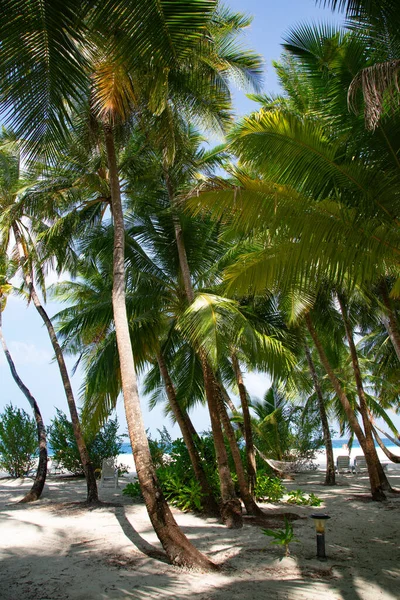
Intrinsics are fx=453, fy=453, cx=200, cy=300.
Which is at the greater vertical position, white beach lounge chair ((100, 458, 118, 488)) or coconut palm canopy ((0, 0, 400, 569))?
coconut palm canopy ((0, 0, 400, 569))

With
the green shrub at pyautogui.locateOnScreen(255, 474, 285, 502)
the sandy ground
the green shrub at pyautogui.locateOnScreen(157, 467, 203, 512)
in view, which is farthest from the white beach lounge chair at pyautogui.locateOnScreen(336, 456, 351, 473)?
the green shrub at pyautogui.locateOnScreen(157, 467, 203, 512)

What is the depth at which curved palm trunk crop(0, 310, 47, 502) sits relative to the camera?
1128 centimetres

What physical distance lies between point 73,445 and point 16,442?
187 cm

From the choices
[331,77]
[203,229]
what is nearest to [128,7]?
[331,77]

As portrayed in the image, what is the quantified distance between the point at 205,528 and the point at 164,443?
6760 millimetres

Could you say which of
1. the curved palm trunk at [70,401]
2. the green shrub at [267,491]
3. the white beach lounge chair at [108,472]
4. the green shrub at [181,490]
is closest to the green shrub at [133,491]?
the green shrub at [181,490]

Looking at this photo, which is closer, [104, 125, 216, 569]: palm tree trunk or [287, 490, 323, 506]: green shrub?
[104, 125, 216, 569]: palm tree trunk

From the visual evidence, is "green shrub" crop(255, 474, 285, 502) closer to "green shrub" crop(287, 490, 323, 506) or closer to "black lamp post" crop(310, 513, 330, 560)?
"green shrub" crop(287, 490, 323, 506)

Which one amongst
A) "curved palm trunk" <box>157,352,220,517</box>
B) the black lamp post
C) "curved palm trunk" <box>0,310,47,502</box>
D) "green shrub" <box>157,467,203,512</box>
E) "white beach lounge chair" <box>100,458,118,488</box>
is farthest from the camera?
"white beach lounge chair" <box>100,458,118,488</box>

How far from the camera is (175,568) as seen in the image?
5.99 m

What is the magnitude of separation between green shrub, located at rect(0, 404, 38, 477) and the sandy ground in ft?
17.4

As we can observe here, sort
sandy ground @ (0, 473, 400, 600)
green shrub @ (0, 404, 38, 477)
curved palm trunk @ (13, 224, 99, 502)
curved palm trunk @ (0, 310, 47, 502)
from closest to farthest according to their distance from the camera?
sandy ground @ (0, 473, 400, 600) → curved palm trunk @ (13, 224, 99, 502) → curved palm trunk @ (0, 310, 47, 502) → green shrub @ (0, 404, 38, 477)

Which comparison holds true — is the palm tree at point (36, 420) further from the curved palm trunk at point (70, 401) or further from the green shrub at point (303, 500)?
the green shrub at point (303, 500)

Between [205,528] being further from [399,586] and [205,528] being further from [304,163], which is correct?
[304,163]
